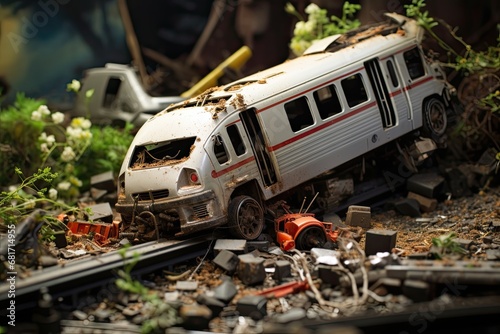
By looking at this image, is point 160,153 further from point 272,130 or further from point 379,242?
point 379,242

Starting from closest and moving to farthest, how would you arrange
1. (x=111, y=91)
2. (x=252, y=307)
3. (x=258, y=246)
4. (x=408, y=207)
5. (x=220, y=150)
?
1. (x=252, y=307)
2. (x=258, y=246)
3. (x=220, y=150)
4. (x=408, y=207)
5. (x=111, y=91)

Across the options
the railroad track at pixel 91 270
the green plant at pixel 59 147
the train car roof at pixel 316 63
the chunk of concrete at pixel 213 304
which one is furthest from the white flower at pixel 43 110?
the chunk of concrete at pixel 213 304

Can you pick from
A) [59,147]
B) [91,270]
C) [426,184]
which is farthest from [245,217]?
[59,147]

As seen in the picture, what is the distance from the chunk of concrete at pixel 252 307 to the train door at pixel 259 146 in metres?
2.34

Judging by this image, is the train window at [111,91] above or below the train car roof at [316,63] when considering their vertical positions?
above

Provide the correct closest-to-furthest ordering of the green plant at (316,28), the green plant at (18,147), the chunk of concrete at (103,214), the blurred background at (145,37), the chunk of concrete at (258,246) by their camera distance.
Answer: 1. the chunk of concrete at (258,246)
2. the chunk of concrete at (103,214)
3. the green plant at (18,147)
4. the green plant at (316,28)
5. the blurred background at (145,37)

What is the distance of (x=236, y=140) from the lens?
858cm

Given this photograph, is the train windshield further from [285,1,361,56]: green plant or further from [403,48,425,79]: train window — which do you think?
[403,48,425,79]: train window

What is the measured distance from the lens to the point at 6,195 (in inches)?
318

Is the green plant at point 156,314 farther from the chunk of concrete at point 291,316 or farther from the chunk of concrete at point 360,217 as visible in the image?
the chunk of concrete at point 360,217

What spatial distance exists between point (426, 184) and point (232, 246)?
3.84 m

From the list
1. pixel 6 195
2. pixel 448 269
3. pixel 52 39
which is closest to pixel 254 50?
pixel 52 39

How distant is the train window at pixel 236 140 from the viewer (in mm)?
8281

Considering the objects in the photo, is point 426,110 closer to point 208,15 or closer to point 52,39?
point 208,15
